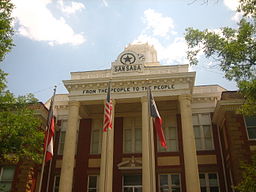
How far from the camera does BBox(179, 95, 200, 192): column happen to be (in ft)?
54.1

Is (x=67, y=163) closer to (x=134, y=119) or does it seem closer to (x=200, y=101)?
(x=134, y=119)

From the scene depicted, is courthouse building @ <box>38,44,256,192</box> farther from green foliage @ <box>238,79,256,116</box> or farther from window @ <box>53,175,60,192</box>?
green foliage @ <box>238,79,256,116</box>

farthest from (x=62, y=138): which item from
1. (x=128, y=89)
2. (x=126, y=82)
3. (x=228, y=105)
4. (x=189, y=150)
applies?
(x=228, y=105)

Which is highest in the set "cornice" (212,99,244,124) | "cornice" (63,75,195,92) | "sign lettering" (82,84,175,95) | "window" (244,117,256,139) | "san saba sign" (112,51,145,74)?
"san saba sign" (112,51,145,74)

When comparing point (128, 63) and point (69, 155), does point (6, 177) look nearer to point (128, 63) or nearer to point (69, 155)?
point (69, 155)

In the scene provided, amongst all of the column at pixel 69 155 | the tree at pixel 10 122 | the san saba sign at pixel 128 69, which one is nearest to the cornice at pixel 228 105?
the san saba sign at pixel 128 69

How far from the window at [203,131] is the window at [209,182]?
2.17 metres

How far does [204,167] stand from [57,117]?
14241mm

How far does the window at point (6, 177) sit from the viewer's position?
19.6 metres

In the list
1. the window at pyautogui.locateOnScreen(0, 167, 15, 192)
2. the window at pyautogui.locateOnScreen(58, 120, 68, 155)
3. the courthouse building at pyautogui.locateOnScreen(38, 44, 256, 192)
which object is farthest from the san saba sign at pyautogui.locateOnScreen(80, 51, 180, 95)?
the window at pyautogui.locateOnScreen(0, 167, 15, 192)

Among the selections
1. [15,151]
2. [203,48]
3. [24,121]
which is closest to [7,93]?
[24,121]

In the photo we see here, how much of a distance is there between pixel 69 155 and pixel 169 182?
8248 millimetres

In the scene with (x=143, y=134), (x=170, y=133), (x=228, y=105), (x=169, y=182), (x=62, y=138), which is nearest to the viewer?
(x=143, y=134)

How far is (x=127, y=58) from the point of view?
22.1 metres
